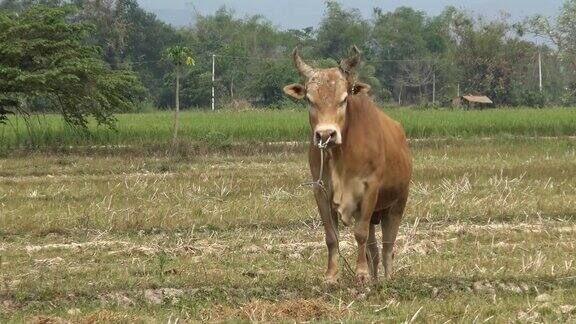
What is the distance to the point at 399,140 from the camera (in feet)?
26.5

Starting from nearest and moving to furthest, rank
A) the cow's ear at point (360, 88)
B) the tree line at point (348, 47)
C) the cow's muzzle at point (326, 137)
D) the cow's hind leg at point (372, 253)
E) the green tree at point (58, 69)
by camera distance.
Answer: the cow's muzzle at point (326, 137) < the cow's ear at point (360, 88) < the cow's hind leg at point (372, 253) < the green tree at point (58, 69) < the tree line at point (348, 47)

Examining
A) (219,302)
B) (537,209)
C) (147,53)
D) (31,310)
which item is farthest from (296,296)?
(147,53)

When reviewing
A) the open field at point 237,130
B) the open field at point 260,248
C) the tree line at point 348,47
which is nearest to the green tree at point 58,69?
the open field at point 237,130

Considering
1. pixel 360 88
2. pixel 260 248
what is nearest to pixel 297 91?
pixel 360 88

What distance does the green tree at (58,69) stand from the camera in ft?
70.7

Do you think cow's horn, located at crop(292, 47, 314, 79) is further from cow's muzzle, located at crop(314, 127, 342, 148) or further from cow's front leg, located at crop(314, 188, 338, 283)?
cow's front leg, located at crop(314, 188, 338, 283)

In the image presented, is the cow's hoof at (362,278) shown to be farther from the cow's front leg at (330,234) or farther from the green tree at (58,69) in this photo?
the green tree at (58,69)

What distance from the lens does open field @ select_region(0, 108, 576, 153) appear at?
24359 mm

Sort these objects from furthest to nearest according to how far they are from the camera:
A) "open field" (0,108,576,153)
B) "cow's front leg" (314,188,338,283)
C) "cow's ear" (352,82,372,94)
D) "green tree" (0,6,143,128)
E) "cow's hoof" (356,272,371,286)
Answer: "open field" (0,108,576,153) → "green tree" (0,6,143,128) → "cow's ear" (352,82,372,94) → "cow's front leg" (314,188,338,283) → "cow's hoof" (356,272,371,286)

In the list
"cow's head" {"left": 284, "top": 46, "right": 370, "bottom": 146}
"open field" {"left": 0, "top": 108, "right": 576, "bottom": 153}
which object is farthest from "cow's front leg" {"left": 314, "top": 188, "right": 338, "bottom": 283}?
"open field" {"left": 0, "top": 108, "right": 576, "bottom": 153}

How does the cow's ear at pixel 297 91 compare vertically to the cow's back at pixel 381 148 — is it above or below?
above

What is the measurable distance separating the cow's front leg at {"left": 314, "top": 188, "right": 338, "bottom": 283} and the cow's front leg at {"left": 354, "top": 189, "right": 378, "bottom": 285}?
0.17 metres

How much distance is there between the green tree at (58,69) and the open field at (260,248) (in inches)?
160

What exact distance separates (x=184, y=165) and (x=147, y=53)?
3699 cm
